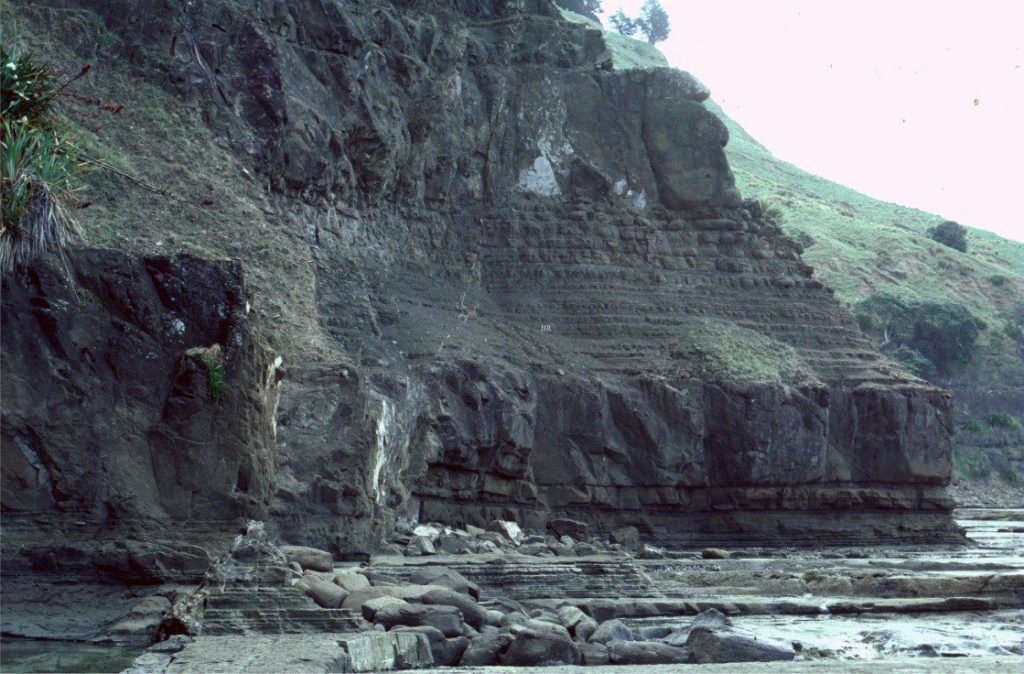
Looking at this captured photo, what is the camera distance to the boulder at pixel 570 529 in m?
37.5

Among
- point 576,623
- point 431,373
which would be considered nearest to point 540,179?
point 431,373

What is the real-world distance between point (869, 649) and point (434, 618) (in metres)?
6.67

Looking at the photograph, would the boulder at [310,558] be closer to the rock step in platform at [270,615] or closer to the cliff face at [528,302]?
the rock step in platform at [270,615]

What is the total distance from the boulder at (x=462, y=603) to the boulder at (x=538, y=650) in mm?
1540

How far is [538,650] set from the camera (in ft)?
51.0

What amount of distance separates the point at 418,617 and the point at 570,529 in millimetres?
21920

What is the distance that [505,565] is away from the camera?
24.3 meters

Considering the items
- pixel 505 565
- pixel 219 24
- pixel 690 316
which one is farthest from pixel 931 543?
pixel 219 24

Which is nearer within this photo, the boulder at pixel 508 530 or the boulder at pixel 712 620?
the boulder at pixel 712 620

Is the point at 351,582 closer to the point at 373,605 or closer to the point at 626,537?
the point at 373,605

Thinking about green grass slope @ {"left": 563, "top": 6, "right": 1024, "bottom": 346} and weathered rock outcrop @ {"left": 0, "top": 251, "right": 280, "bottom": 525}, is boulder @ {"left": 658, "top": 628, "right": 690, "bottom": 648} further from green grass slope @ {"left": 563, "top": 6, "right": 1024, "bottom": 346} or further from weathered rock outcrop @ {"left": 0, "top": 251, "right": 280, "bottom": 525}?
green grass slope @ {"left": 563, "top": 6, "right": 1024, "bottom": 346}

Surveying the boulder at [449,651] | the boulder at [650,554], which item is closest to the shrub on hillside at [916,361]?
the boulder at [650,554]

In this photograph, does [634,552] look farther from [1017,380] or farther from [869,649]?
[1017,380]

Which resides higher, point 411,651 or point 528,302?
point 528,302
